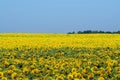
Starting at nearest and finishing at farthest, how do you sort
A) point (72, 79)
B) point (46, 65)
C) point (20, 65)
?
point (72, 79)
point (46, 65)
point (20, 65)

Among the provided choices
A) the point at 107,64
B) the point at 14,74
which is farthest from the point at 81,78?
the point at 107,64

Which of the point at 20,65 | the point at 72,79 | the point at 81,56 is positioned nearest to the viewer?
the point at 72,79

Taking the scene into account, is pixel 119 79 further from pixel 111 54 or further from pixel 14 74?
pixel 111 54

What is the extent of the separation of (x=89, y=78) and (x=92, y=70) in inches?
40.3

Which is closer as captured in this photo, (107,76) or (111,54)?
(107,76)

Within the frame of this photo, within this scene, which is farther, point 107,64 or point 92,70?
point 107,64

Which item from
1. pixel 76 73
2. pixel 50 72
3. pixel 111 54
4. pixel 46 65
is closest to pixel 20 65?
pixel 46 65

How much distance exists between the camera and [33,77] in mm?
10492

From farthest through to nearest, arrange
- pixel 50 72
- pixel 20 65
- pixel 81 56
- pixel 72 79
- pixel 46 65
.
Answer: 1. pixel 81 56
2. pixel 20 65
3. pixel 46 65
4. pixel 50 72
5. pixel 72 79

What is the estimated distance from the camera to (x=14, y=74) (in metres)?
10.3

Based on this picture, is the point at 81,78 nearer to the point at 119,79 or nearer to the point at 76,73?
the point at 76,73

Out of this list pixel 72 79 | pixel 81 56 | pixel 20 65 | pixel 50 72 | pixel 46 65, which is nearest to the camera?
pixel 72 79

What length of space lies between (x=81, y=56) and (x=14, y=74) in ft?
21.2

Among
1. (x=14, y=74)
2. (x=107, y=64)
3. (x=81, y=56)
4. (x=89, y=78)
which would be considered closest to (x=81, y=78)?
(x=89, y=78)
